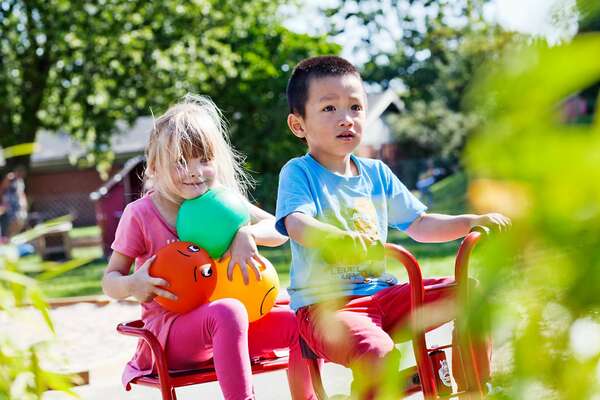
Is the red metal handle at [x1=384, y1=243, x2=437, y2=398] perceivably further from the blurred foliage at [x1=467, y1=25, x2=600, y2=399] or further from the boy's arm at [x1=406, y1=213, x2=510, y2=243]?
the blurred foliage at [x1=467, y1=25, x2=600, y2=399]

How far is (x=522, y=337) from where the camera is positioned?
1.52 ft

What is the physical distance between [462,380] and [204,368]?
2.54 feet

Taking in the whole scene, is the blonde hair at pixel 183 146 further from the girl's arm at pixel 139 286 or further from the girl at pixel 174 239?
the girl's arm at pixel 139 286

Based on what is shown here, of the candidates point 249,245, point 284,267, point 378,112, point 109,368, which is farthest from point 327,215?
point 378,112

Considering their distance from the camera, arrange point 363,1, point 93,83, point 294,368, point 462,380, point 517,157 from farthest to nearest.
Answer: point 363,1 < point 93,83 < point 294,368 < point 462,380 < point 517,157

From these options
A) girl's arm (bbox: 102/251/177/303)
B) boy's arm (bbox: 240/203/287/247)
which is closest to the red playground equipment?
girl's arm (bbox: 102/251/177/303)

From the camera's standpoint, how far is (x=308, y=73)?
9.04ft

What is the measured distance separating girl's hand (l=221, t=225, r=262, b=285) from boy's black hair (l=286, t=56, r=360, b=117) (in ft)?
1.46

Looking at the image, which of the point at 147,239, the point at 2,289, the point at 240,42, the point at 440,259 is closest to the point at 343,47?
the point at 240,42

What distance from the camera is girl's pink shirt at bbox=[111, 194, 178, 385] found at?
8.98 feet

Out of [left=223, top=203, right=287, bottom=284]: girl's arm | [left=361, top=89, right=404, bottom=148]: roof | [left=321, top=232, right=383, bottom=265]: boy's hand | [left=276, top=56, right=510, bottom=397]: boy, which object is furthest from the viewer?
[left=361, top=89, right=404, bottom=148]: roof

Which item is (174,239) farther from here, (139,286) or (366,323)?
(366,323)

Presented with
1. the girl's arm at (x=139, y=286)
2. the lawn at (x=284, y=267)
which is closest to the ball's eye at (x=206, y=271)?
the girl's arm at (x=139, y=286)

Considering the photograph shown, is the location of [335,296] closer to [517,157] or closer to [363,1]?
[517,157]
